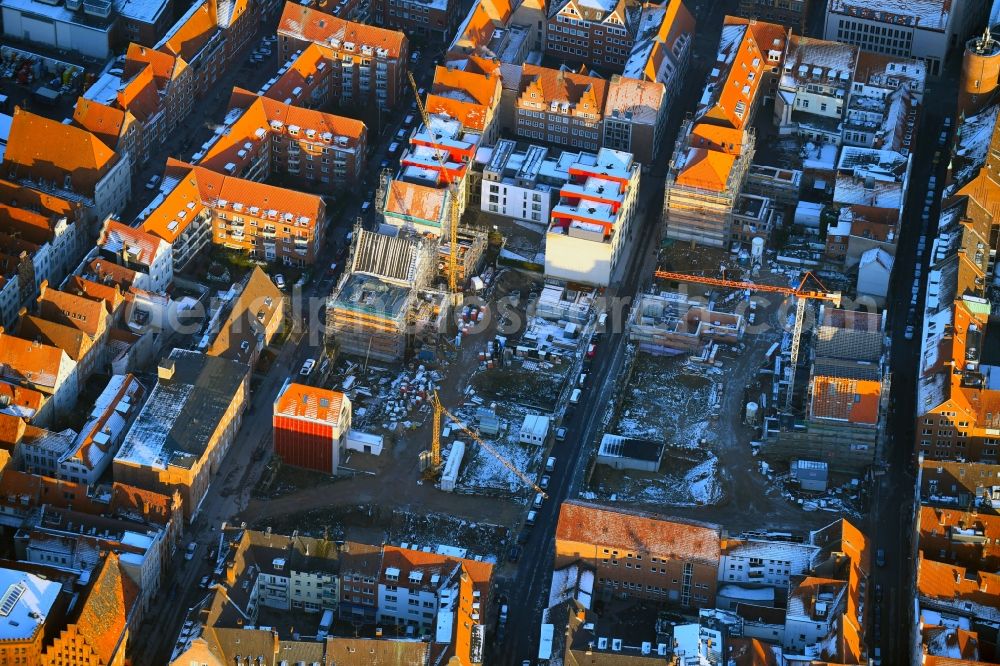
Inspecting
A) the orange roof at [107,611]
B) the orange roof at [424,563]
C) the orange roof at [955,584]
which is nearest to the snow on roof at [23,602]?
the orange roof at [107,611]

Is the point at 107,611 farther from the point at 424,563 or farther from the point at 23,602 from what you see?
the point at 424,563

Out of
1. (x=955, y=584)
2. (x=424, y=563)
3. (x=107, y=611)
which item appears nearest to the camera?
(x=107, y=611)

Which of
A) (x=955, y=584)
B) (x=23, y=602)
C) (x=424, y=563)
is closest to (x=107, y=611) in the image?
(x=23, y=602)

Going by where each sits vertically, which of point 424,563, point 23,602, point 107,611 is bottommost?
point 107,611

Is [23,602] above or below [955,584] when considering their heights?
below

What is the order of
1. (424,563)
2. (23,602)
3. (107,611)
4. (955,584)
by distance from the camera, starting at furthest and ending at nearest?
(424,563)
(955,584)
(107,611)
(23,602)

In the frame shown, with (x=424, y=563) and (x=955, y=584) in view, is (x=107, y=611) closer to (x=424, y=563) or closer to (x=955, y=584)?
(x=424, y=563)

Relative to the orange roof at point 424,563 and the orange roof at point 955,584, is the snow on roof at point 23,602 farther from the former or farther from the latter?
the orange roof at point 955,584

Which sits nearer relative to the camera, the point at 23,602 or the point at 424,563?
the point at 23,602

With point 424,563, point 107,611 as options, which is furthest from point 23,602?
point 424,563

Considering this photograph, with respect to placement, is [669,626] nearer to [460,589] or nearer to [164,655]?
[460,589]
